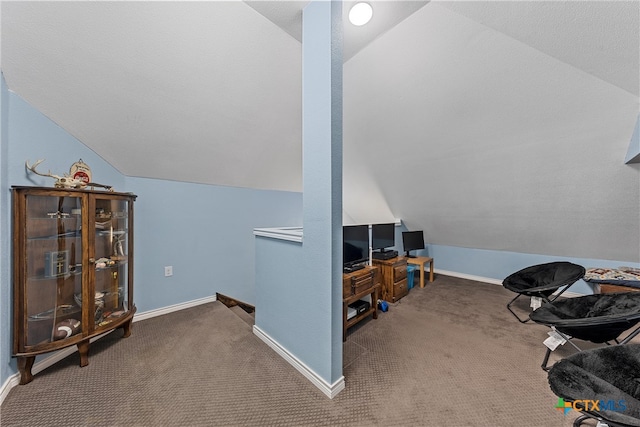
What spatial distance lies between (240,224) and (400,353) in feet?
8.06

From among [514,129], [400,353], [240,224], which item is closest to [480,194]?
[514,129]

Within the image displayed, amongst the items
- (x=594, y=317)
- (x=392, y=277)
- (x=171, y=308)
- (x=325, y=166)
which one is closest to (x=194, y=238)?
(x=171, y=308)

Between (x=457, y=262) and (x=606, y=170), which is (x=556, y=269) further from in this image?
(x=457, y=262)

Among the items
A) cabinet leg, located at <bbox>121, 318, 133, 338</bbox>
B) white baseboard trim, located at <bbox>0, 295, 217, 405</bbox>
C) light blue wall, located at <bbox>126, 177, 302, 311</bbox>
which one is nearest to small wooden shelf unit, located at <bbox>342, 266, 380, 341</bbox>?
light blue wall, located at <bbox>126, 177, 302, 311</bbox>

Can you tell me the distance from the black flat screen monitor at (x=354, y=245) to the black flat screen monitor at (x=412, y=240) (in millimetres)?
1457

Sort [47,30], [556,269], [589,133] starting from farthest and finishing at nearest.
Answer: [556,269]
[589,133]
[47,30]

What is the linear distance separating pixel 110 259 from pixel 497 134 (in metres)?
3.78

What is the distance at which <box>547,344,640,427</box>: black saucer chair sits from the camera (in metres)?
0.94

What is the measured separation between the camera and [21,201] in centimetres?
152

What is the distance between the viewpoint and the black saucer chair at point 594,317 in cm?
142

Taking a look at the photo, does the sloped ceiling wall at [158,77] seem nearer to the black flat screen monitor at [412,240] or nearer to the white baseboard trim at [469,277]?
the black flat screen monitor at [412,240]

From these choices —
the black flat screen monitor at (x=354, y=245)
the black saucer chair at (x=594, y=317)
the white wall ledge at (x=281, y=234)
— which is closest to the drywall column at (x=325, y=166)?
the white wall ledge at (x=281, y=234)

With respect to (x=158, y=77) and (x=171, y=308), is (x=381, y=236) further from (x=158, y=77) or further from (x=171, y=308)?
(x=158, y=77)

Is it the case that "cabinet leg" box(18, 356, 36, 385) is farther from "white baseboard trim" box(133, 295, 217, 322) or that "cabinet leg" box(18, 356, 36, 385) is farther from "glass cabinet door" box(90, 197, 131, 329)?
"white baseboard trim" box(133, 295, 217, 322)
